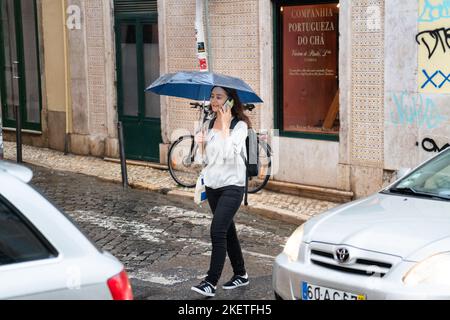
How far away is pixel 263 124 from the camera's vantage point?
13414mm

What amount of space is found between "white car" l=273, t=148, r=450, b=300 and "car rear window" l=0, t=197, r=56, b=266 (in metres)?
2.39

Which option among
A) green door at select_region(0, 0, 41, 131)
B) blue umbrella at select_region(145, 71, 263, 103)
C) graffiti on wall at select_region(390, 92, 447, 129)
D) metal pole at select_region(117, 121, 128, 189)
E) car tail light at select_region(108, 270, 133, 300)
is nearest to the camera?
car tail light at select_region(108, 270, 133, 300)

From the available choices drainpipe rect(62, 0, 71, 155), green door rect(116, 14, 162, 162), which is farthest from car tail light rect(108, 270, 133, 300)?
drainpipe rect(62, 0, 71, 155)

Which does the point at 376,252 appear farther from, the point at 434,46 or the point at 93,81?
the point at 93,81

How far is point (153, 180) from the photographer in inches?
551

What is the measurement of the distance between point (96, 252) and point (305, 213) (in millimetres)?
7268

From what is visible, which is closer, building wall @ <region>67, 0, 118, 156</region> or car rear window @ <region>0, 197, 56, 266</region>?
car rear window @ <region>0, 197, 56, 266</region>

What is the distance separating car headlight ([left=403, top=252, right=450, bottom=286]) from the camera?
18.5 feet

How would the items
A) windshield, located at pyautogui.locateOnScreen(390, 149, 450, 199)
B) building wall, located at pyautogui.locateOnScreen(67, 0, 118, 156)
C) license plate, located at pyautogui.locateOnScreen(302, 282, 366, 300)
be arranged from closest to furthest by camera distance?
license plate, located at pyautogui.locateOnScreen(302, 282, 366, 300), windshield, located at pyautogui.locateOnScreen(390, 149, 450, 199), building wall, located at pyautogui.locateOnScreen(67, 0, 118, 156)

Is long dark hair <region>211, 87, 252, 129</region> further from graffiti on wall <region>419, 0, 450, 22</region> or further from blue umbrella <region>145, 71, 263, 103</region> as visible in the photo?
graffiti on wall <region>419, 0, 450, 22</region>

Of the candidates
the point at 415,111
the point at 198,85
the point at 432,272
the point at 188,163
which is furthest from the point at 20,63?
the point at 432,272

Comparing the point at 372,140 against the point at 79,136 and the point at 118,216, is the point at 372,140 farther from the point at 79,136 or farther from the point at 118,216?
the point at 79,136

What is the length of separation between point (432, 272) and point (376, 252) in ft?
1.36

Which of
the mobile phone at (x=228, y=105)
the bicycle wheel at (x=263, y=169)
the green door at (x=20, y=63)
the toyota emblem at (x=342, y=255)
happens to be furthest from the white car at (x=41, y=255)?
the green door at (x=20, y=63)
